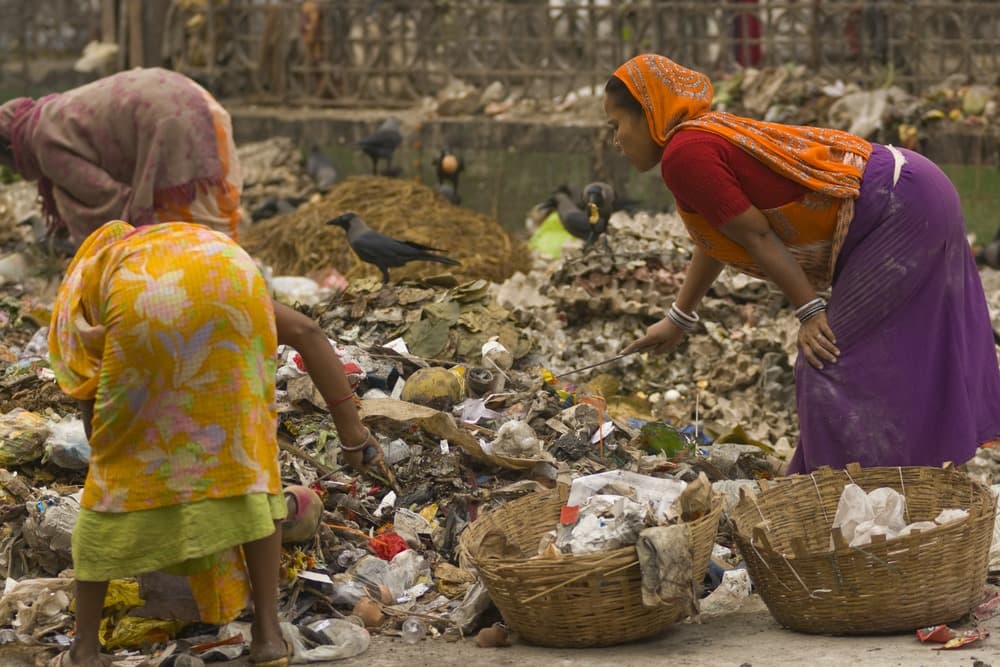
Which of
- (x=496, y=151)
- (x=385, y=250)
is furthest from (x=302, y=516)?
(x=496, y=151)

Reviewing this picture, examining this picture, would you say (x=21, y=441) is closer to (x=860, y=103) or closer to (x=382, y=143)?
(x=382, y=143)

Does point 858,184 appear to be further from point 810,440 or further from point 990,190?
point 990,190

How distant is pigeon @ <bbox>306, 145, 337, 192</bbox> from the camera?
38.0 ft

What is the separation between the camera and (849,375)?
163 inches

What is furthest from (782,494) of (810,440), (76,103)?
(76,103)

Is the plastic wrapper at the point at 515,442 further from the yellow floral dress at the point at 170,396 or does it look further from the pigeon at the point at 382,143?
the pigeon at the point at 382,143

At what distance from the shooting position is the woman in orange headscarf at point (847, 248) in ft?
13.2

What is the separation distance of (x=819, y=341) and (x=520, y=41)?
8310 millimetres

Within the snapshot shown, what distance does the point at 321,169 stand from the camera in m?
11.7

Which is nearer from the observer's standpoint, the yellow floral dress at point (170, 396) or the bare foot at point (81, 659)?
the yellow floral dress at point (170, 396)

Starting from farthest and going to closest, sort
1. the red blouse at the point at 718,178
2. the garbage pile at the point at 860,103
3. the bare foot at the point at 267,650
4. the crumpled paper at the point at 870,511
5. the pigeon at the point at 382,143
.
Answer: the pigeon at the point at 382,143, the garbage pile at the point at 860,103, the red blouse at the point at 718,178, the crumpled paper at the point at 870,511, the bare foot at the point at 267,650

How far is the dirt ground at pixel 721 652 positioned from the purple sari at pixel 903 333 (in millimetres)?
597

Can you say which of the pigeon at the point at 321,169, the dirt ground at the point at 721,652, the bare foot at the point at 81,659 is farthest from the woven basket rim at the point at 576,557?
the pigeon at the point at 321,169

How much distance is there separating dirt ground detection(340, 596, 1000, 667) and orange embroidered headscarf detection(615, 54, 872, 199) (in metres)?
1.25
